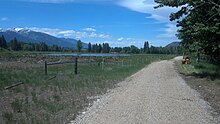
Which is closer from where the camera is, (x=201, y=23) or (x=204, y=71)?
(x=201, y=23)

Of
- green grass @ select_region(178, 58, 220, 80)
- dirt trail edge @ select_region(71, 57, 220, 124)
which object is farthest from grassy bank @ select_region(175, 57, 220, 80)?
dirt trail edge @ select_region(71, 57, 220, 124)

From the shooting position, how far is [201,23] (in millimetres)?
22812

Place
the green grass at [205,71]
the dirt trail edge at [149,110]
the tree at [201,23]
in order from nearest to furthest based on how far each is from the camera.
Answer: the dirt trail edge at [149,110], the tree at [201,23], the green grass at [205,71]

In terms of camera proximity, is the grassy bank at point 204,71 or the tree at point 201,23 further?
the grassy bank at point 204,71

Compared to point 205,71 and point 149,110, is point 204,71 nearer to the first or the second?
point 205,71

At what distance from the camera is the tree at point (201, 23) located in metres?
22.2

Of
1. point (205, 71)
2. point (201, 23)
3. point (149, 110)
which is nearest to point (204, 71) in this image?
point (205, 71)

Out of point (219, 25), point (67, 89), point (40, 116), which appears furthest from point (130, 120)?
point (219, 25)

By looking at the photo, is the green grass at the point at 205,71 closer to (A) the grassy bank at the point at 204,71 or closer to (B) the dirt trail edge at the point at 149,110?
(A) the grassy bank at the point at 204,71

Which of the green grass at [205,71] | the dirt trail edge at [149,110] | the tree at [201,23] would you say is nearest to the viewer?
the dirt trail edge at [149,110]

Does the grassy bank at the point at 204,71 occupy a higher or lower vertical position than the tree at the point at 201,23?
lower

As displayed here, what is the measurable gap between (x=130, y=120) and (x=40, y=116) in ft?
9.76

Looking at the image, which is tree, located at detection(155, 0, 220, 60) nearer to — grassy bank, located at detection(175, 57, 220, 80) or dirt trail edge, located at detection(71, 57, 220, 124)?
grassy bank, located at detection(175, 57, 220, 80)

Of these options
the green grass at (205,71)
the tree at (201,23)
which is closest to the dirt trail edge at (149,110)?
the tree at (201,23)
